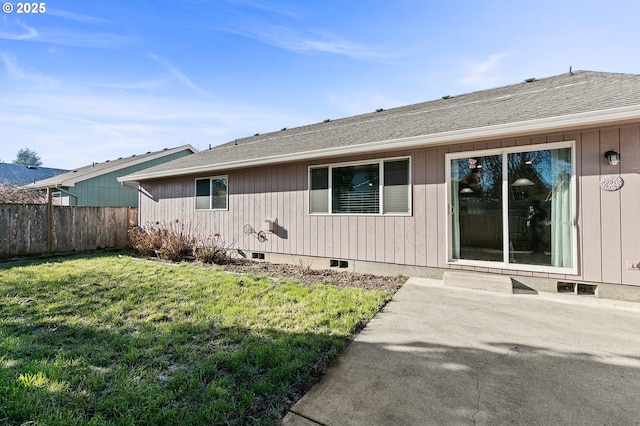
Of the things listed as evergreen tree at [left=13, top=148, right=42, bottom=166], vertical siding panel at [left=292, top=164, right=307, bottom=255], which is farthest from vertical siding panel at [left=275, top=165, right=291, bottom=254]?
evergreen tree at [left=13, top=148, right=42, bottom=166]

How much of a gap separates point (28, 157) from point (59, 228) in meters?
48.8

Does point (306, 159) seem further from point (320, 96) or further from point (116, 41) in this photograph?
point (116, 41)

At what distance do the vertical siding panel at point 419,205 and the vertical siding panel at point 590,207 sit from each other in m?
2.10

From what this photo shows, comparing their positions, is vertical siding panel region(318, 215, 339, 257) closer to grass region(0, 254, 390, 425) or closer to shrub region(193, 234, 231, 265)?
grass region(0, 254, 390, 425)

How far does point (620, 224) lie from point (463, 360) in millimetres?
3305

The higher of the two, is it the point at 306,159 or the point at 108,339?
the point at 306,159

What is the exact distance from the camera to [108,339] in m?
2.72

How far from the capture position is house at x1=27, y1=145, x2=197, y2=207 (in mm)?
12672

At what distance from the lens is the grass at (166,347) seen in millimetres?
1776

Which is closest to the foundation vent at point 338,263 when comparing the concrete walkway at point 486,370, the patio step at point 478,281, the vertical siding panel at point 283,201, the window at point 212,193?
the vertical siding panel at point 283,201

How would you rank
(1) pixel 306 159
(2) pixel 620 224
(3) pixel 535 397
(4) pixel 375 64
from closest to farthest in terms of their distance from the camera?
(3) pixel 535 397, (2) pixel 620 224, (1) pixel 306 159, (4) pixel 375 64

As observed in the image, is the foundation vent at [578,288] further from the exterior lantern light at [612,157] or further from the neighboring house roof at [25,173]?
the neighboring house roof at [25,173]

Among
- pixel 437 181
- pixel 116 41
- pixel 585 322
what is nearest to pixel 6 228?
pixel 116 41

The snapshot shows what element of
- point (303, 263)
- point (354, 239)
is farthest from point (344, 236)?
point (303, 263)
